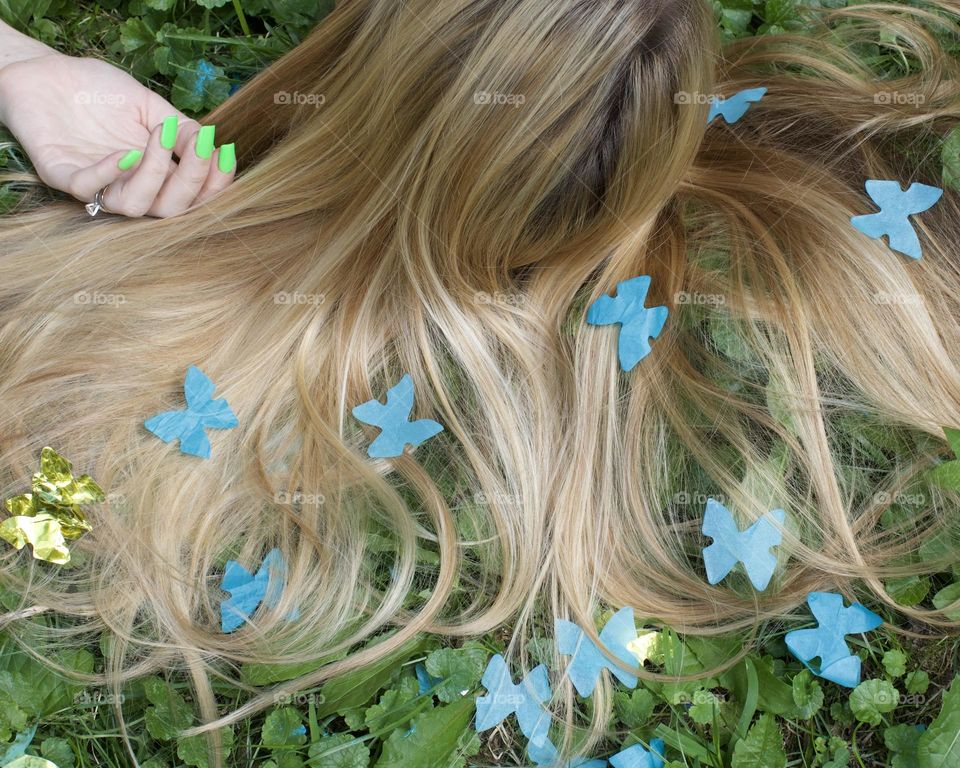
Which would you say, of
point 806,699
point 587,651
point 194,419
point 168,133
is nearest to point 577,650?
point 587,651

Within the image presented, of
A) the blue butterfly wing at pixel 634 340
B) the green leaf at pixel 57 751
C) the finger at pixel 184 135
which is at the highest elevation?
the finger at pixel 184 135

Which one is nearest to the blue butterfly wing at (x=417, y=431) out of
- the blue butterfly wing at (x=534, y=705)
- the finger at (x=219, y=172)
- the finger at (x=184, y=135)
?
the blue butterfly wing at (x=534, y=705)

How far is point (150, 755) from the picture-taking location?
1.97 metres

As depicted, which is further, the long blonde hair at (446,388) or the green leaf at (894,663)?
the green leaf at (894,663)

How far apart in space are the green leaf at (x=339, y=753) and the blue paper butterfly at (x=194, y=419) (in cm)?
68

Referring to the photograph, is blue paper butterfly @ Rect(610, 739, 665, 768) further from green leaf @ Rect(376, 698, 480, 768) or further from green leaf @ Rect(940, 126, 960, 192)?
green leaf @ Rect(940, 126, 960, 192)

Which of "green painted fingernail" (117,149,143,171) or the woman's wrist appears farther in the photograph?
the woman's wrist

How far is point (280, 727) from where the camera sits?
76.9 inches

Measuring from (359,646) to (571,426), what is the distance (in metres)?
0.70

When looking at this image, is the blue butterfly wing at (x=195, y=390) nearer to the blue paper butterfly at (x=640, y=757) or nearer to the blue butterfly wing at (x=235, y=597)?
the blue butterfly wing at (x=235, y=597)

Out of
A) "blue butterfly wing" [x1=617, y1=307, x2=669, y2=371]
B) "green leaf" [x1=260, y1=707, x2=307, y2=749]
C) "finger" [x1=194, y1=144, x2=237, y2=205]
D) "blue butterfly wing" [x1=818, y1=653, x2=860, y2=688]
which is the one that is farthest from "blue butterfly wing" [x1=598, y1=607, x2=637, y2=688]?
"finger" [x1=194, y1=144, x2=237, y2=205]

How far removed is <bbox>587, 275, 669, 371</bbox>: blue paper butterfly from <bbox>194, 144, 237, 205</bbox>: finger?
914 millimetres

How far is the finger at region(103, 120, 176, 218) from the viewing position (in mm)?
2031

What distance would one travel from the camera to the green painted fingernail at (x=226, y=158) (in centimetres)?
210
